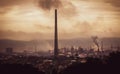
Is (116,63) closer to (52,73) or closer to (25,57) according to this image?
(52,73)

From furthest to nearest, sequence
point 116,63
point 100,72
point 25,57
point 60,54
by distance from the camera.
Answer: point 60,54 → point 25,57 → point 116,63 → point 100,72

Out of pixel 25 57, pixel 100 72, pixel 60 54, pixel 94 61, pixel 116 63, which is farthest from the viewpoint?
pixel 60 54

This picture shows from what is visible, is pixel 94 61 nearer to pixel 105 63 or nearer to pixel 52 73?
pixel 105 63

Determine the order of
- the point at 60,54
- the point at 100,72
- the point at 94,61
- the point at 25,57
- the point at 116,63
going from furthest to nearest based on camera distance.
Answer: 1. the point at 60,54
2. the point at 25,57
3. the point at 94,61
4. the point at 116,63
5. the point at 100,72

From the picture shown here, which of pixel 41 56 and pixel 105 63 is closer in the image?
pixel 105 63

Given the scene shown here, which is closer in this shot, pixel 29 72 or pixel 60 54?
pixel 29 72

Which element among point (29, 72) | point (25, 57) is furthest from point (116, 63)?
point (25, 57)

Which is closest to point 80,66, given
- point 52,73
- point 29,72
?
point 52,73

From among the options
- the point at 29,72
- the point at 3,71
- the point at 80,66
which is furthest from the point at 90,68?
the point at 3,71

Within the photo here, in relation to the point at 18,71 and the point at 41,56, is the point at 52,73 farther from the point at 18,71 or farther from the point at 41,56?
the point at 41,56
